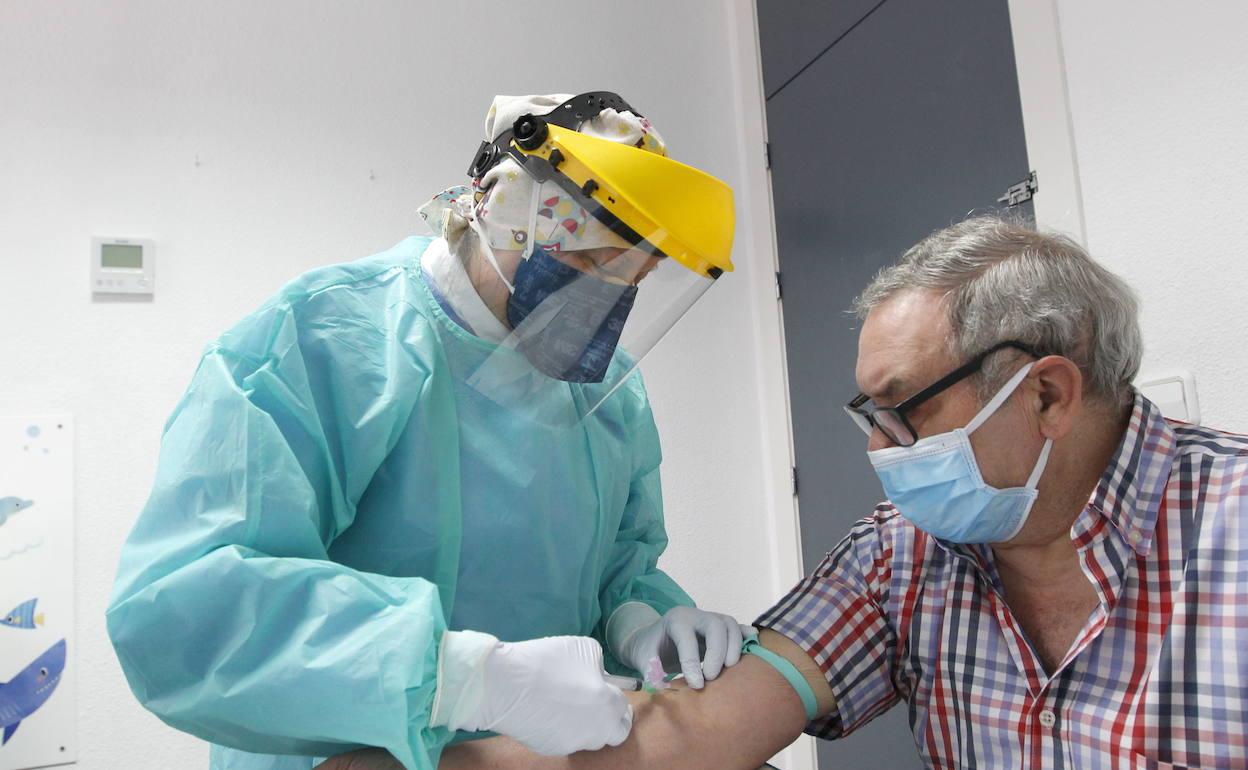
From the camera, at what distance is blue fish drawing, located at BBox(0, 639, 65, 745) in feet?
6.45

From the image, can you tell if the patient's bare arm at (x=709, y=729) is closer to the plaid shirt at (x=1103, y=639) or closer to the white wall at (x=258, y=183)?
the plaid shirt at (x=1103, y=639)

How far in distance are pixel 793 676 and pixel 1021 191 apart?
3.77 ft

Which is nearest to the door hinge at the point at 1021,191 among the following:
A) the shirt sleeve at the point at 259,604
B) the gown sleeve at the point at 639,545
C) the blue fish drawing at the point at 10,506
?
the gown sleeve at the point at 639,545

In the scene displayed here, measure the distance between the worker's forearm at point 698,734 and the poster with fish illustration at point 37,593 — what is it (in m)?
1.51

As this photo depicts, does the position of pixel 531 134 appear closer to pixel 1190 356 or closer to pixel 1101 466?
pixel 1101 466

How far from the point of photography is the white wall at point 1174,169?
4.63 feet

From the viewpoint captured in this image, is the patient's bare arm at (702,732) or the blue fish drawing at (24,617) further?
the blue fish drawing at (24,617)

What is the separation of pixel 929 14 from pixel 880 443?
1.38 m

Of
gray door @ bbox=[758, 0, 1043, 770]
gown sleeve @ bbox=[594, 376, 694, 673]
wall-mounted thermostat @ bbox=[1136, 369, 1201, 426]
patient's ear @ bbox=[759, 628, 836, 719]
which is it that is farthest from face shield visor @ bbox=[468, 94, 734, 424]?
gray door @ bbox=[758, 0, 1043, 770]

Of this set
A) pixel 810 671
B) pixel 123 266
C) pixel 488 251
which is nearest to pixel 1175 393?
pixel 810 671

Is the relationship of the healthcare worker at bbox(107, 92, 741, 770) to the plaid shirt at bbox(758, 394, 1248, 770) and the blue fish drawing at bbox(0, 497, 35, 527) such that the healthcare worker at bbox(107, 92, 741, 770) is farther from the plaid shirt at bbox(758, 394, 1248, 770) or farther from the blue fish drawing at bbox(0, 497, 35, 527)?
the blue fish drawing at bbox(0, 497, 35, 527)

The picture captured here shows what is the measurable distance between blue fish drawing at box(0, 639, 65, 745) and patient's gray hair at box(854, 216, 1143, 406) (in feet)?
6.72

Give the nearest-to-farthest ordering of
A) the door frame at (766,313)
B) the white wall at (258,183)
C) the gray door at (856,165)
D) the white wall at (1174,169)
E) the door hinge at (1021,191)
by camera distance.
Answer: the white wall at (1174,169) < the door hinge at (1021,191) < the gray door at (856,165) < the white wall at (258,183) < the door frame at (766,313)

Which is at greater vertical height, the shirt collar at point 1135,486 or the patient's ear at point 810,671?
the shirt collar at point 1135,486
